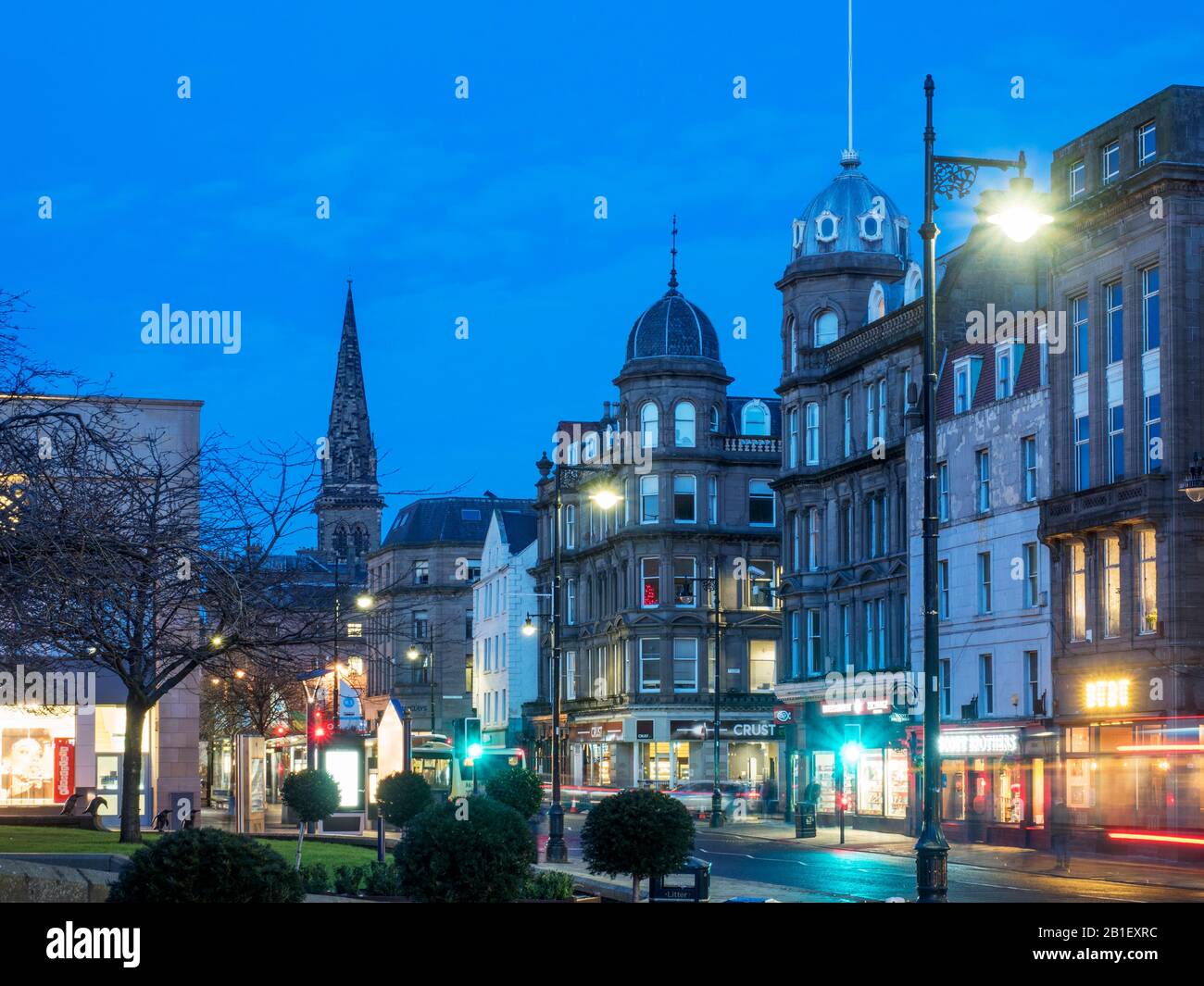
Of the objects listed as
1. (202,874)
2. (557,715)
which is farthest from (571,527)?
(202,874)

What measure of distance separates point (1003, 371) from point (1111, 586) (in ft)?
28.7

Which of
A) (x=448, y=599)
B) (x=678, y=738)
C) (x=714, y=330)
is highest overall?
(x=714, y=330)

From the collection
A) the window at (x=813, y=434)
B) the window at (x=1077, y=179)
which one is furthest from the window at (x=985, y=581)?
the window at (x=813, y=434)

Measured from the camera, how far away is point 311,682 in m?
48.9

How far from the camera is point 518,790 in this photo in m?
42.2

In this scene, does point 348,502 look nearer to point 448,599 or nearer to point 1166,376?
point 448,599

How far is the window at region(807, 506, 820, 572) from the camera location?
67812 millimetres

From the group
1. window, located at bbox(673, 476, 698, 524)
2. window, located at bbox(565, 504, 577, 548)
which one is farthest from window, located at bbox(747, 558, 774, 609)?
window, located at bbox(565, 504, 577, 548)

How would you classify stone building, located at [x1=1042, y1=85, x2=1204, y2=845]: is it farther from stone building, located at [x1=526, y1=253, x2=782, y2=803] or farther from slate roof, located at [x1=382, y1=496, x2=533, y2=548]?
slate roof, located at [x1=382, y1=496, x2=533, y2=548]

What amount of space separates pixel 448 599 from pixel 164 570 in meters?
107

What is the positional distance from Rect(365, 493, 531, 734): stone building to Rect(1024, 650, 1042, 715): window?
70164 mm
